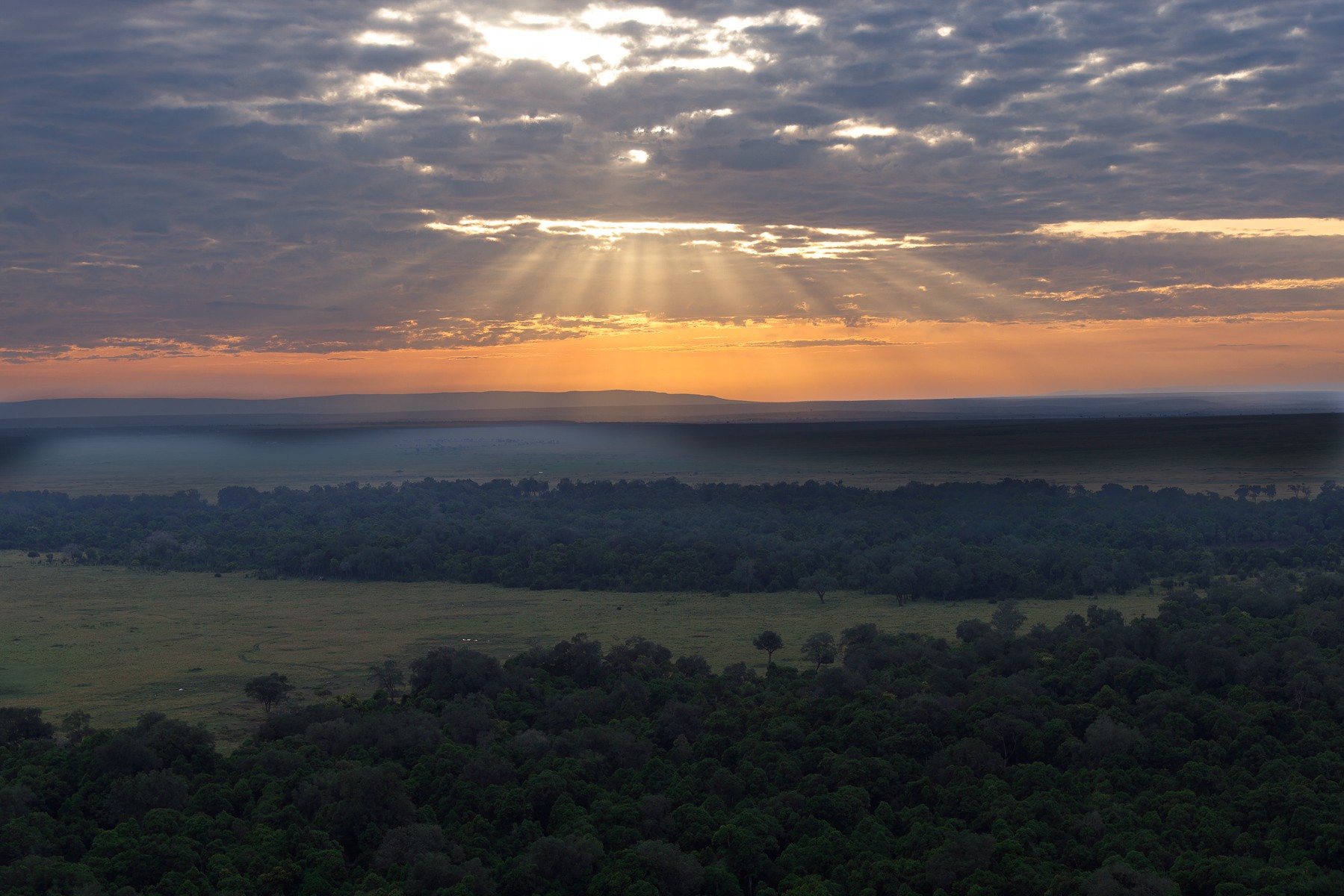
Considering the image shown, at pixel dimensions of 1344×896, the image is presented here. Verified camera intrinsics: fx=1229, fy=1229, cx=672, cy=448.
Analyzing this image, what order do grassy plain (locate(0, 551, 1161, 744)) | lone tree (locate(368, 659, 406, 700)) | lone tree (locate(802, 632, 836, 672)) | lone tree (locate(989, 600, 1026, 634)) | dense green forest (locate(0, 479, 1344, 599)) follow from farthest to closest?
dense green forest (locate(0, 479, 1344, 599))
lone tree (locate(989, 600, 1026, 634))
lone tree (locate(802, 632, 836, 672))
grassy plain (locate(0, 551, 1161, 744))
lone tree (locate(368, 659, 406, 700))

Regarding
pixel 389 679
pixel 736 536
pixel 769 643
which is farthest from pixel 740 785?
pixel 736 536

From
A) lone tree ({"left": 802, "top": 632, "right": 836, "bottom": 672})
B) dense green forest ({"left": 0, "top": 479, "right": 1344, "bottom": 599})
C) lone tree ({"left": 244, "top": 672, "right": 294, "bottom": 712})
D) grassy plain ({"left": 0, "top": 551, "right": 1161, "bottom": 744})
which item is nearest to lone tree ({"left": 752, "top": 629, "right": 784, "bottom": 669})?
grassy plain ({"left": 0, "top": 551, "right": 1161, "bottom": 744})

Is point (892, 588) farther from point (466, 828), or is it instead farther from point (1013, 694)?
point (466, 828)

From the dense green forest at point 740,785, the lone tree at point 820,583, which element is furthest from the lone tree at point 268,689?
the lone tree at point 820,583

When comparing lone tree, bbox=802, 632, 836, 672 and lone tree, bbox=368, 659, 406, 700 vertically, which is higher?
lone tree, bbox=802, 632, 836, 672

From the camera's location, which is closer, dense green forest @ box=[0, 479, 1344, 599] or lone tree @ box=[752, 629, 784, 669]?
lone tree @ box=[752, 629, 784, 669]

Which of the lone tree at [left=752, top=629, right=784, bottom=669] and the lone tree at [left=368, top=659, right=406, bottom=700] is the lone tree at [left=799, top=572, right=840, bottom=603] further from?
the lone tree at [left=368, top=659, right=406, bottom=700]
